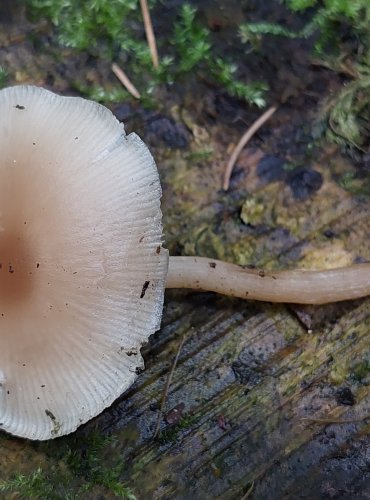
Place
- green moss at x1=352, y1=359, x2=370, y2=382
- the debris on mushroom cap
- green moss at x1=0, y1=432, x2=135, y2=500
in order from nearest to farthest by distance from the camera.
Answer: the debris on mushroom cap < green moss at x1=0, y1=432, x2=135, y2=500 < green moss at x1=352, y1=359, x2=370, y2=382

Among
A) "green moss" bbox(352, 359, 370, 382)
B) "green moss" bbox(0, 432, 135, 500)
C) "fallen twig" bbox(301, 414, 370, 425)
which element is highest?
"green moss" bbox(352, 359, 370, 382)

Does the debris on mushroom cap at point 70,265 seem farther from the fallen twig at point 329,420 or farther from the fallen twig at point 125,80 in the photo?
the fallen twig at point 329,420

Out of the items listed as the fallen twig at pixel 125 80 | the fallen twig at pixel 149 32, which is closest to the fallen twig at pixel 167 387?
the fallen twig at pixel 125 80

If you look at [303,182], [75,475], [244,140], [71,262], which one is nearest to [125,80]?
[244,140]

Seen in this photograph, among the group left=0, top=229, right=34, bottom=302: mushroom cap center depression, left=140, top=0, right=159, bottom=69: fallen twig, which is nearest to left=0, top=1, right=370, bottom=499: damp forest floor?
left=140, top=0, right=159, bottom=69: fallen twig

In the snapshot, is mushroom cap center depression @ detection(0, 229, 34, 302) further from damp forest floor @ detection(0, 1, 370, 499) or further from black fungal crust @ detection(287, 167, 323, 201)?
black fungal crust @ detection(287, 167, 323, 201)

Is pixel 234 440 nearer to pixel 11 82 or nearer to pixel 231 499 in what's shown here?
pixel 231 499

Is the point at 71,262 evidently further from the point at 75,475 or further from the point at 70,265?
the point at 75,475

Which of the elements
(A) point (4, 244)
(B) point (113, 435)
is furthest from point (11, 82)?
(B) point (113, 435)
